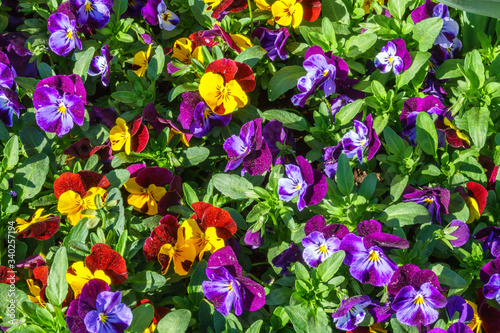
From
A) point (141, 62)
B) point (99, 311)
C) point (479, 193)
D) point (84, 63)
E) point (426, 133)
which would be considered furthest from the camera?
point (141, 62)

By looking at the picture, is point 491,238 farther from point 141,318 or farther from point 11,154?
point 11,154

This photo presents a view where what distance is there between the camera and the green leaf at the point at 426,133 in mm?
2051

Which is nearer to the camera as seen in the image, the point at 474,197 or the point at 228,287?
the point at 228,287

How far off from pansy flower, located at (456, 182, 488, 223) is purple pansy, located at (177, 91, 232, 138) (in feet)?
3.22

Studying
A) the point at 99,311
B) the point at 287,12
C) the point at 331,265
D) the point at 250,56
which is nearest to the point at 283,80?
the point at 250,56

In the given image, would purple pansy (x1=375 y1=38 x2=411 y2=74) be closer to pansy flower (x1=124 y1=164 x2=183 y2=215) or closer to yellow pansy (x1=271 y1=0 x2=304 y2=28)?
yellow pansy (x1=271 y1=0 x2=304 y2=28)

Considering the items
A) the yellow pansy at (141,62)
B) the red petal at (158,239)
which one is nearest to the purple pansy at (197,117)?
the yellow pansy at (141,62)

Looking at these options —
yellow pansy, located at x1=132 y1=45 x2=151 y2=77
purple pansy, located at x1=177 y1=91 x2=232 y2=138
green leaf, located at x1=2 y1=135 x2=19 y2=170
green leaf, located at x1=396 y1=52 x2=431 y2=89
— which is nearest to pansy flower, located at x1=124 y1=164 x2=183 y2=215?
purple pansy, located at x1=177 y1=91 x2=232 y2=138

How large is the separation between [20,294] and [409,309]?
51.4 inches

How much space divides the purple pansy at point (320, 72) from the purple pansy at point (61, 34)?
104 cm

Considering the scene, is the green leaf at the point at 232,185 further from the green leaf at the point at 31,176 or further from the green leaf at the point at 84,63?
the green leaf at the point at 84,63

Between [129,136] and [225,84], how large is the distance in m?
0.45

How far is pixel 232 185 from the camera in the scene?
2.05 m

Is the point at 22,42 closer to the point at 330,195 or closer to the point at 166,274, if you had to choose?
the point at 166,274
